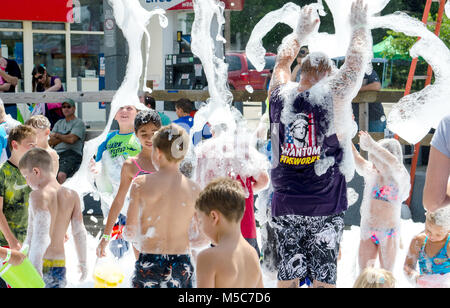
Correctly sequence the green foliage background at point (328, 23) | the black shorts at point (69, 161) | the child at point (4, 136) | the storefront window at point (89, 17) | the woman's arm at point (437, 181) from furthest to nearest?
the green foliage background at point (328, 23), the storefront window at point (89, 17), the black shorts at point (69, 161), the child at point (4, 136), the woman's arm at point (437, 181)

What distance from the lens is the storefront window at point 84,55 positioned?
17.4 metres

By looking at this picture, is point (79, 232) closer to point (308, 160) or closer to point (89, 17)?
point (308, 160)

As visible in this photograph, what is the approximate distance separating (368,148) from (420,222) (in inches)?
112

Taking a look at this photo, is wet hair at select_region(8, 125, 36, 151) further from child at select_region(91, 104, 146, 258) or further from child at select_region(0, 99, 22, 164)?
child at select_region(0, 99, 22, 164)

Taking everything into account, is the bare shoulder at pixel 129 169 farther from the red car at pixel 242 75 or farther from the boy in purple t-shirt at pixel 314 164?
the red car at pixel 242 75

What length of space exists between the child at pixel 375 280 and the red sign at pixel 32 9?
43.1ft

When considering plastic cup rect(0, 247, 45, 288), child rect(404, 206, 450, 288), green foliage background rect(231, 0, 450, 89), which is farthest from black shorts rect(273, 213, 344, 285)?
green foliage background rect(231, 0, 450, 89)

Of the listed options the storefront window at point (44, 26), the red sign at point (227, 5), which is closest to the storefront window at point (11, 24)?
the storefront window at point (44, 26)

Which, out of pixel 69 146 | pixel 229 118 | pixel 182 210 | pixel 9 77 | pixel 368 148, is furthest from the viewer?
pixel 9 77

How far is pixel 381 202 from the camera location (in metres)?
4.44

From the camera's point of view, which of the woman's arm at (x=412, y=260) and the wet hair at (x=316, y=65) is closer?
the wet hair at (x=316, y=65)

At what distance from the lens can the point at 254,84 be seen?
1371cm
